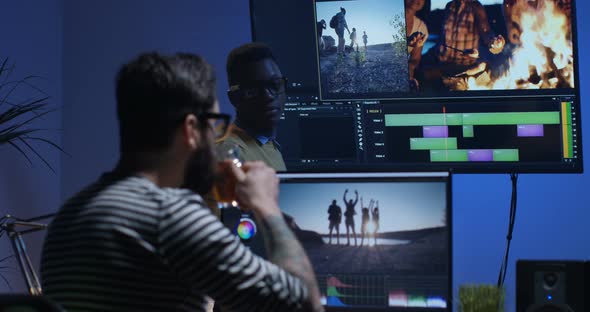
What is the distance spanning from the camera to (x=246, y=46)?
3004mm

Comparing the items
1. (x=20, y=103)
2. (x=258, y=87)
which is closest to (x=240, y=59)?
(x=258, y=87)

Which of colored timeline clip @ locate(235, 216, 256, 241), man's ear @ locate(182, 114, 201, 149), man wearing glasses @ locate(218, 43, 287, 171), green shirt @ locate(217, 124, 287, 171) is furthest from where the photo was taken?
man wearing glasses @ locate(218, 43, 287, 171)

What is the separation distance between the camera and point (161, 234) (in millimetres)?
1462

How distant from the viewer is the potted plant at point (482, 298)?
7.01ft

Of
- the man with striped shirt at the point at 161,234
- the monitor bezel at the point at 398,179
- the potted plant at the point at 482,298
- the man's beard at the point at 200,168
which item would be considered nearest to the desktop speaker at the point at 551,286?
the potted plant at the point at 482,298

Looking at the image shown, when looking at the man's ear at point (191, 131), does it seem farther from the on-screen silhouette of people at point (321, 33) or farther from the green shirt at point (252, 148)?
the on-screen silhouette of people at point (321, 33)

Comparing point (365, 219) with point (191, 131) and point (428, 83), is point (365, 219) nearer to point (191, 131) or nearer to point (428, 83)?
point (191, 131)

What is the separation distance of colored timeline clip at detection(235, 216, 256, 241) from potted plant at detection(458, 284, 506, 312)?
0.57 metres

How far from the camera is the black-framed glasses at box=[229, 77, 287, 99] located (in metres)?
2.94

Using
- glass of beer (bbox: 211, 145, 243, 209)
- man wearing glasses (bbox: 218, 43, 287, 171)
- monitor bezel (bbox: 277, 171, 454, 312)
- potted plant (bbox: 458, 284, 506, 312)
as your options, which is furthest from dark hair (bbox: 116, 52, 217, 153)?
man wearing glasses (bbox: 218, 43, 287, 171)

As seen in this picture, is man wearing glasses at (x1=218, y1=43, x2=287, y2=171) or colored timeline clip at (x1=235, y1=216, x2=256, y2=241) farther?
man wearing glasses at (x1=218, y1=43, x2=287, y2=171)

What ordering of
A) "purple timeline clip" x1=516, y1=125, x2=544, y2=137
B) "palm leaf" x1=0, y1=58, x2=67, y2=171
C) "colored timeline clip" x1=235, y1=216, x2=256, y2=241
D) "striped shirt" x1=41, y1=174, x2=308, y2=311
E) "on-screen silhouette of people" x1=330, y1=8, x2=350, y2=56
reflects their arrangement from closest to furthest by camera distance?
"striped shirt" x1=41, y1=174, x2=308, y2=311 < "colored timeline clip" x1=235, y1=216, x2=256, y2=241 < "purple timeline clip" x1=516, y1=125, x2=544, y2=137 < "on-screen silhouette of people" x1=330, y1=8, x2=350, y2=56 < "palm leaf" x1=0, y1=58, x2=67, y2=171

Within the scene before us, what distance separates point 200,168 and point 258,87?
1348 mm

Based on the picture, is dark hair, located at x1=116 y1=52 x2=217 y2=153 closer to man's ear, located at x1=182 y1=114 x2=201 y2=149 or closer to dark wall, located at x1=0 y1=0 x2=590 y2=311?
man's ear, located at x1=182 y1=114 x2=201 y2=149
